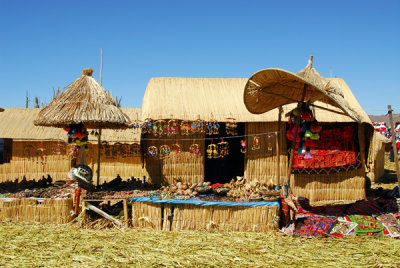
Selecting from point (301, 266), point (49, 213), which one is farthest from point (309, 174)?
point (49, 213)

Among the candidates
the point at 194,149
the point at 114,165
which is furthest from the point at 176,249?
the point at 114,165

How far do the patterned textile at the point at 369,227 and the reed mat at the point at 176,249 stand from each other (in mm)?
154

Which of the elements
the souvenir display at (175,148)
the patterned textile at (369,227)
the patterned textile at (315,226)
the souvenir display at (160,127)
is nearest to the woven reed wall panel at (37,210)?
the souvenir display at (160,127)

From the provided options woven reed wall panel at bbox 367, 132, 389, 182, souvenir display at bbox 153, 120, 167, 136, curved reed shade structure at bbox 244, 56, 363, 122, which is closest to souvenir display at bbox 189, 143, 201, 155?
souvenir display at bbox 153, 120, 167, 136

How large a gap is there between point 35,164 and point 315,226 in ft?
31.1

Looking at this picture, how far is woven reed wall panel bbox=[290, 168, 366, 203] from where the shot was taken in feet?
29.0

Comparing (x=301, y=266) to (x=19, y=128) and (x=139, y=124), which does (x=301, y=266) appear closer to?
(x=139, y=124)

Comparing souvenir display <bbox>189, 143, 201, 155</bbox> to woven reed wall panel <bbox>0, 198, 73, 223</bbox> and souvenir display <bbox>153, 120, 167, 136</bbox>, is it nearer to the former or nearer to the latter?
souvenir display <bbox>153, 120, 167, 136</bbox>

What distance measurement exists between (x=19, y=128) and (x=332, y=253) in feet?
36.8

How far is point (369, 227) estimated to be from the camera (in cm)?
599

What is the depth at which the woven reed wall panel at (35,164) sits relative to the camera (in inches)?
447

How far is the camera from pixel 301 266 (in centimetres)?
465

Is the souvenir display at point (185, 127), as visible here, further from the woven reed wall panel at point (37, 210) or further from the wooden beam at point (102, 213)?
the woven reed wall panel at point (37, 210)

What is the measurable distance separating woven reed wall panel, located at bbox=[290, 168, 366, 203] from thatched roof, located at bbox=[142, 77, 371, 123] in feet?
4.98
